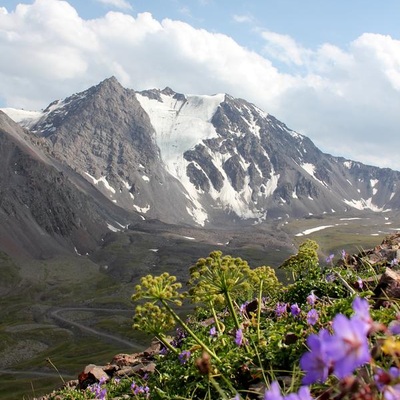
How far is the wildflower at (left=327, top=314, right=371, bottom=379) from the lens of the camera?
168cm

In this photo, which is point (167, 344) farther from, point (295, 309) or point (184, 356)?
point (295, 309)

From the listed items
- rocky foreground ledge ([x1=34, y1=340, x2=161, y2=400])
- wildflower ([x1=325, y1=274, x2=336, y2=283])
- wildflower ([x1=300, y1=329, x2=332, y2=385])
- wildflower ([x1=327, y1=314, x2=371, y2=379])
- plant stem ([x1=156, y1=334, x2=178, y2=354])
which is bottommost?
rocky foreground ledge ([x1=34, y1=340, x2=161, y2=400])

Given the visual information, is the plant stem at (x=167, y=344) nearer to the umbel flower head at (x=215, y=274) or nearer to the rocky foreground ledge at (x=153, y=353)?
the umbel flower head at (x=215, y=274)

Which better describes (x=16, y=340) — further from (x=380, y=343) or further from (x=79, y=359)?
(x=380, y=343)

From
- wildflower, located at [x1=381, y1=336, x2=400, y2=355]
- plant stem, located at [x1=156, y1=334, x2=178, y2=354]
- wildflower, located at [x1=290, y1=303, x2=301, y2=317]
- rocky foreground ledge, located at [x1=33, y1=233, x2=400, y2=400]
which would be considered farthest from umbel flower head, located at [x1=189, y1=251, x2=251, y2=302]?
wildflower, located at [x1=381, y1=336, x2=400, y2=355]

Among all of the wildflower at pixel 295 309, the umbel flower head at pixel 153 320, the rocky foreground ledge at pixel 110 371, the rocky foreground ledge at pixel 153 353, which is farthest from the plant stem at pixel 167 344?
the rocky foreground ledge at pixel 110 371

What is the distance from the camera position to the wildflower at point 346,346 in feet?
5.52

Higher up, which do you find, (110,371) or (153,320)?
(153,320)

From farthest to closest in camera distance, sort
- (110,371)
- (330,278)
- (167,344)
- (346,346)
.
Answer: (110,371) → (330,278) → (167,344) → (346,346)

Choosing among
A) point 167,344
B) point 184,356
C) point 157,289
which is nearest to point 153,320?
point 167,344

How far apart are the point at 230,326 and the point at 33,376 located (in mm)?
112231

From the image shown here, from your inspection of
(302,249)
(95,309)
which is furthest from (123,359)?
(95,309)

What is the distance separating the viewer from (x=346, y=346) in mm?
1708

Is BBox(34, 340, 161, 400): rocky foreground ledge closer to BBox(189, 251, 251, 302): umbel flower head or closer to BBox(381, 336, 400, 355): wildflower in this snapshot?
BBox(189, 251, 251, 302): umbel flower head
